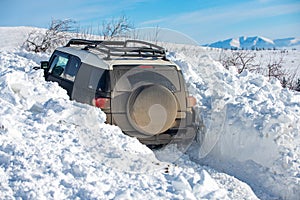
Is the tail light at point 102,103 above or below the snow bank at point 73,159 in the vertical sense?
above

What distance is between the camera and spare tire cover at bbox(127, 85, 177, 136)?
20.2 feet

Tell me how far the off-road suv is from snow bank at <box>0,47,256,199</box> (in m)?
0.31

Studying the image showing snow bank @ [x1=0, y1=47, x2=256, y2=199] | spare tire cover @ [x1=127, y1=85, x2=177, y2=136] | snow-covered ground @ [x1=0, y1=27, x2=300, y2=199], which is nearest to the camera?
snow bank @ [x1=0, y1=47, x2=256, y2=199]

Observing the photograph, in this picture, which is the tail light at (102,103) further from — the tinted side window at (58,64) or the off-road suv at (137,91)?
the tinted side window at (58,64)

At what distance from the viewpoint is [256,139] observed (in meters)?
6.89

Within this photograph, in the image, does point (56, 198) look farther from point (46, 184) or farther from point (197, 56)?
point (197, 56)

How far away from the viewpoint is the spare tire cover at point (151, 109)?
616 cm

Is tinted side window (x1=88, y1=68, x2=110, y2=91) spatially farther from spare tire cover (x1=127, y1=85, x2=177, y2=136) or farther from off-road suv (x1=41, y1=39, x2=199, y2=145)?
spare tire cover (x1=127, y1=85, x2=177, y2=136)

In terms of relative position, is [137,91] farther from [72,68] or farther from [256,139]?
[256,139]

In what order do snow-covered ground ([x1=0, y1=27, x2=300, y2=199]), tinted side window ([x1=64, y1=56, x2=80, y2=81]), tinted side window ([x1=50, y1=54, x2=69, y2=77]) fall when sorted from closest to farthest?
snow-covered ground ([x1=0, y1=27, x2=300, y2=199])
tinted side window ([x1=64, y1=56, x2=80, y2=81])
tinted side window ([x1=50, y1=54, x2=69, y2=77])

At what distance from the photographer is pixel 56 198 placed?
14.0ft

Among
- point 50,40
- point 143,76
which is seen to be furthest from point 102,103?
point 50,40

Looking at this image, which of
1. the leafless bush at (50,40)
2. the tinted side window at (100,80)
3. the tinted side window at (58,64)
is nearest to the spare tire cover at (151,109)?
the tinted side window at (100,80)

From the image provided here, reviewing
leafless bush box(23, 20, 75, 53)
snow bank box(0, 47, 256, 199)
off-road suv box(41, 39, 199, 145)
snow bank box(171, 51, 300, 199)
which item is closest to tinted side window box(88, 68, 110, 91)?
off-road suv box(41, 39, 199, 145)
